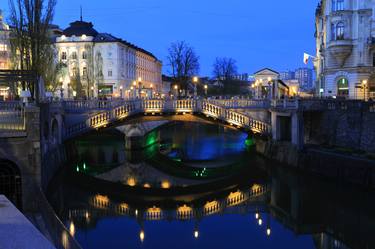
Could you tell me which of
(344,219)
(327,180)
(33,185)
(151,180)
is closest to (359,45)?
(327,180)

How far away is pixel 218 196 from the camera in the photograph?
33250mm

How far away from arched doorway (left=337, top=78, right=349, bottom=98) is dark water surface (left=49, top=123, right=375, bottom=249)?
21.3m

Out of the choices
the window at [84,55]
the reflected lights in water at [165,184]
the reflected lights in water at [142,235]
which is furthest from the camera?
the window at [84,55]

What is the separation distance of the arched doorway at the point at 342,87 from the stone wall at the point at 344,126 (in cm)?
1895

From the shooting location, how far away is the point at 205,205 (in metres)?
30.8

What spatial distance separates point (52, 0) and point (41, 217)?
2689 centimetres

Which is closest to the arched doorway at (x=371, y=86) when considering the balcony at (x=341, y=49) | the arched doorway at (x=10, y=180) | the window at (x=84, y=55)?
the balcony at (x=341, y=49)

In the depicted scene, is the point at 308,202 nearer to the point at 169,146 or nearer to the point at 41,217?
the point at 41,217

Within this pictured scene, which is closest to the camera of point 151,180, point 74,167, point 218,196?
point 218,196

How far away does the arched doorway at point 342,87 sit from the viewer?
61688mm

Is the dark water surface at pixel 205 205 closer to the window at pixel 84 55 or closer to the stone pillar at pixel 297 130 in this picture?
the stone pillar at pixel 297 130

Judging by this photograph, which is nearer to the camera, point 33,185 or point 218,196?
point 33,185

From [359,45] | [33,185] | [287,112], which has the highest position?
[359,45]

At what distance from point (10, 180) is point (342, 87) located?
159 feet
